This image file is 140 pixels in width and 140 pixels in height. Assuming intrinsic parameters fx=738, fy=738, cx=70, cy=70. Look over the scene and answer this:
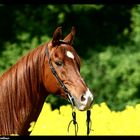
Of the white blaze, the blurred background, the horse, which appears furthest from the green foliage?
the white blaze

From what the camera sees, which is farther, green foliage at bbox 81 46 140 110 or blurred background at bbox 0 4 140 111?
blurred background at bbox 0 4 140 111

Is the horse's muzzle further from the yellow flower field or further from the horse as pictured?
the yellow flower field

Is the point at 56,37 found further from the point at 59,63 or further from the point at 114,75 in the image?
the point at 114,75

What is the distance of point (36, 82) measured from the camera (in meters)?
5.28

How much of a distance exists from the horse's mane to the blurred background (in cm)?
462

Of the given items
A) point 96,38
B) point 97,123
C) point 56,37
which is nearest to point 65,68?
point 56,37

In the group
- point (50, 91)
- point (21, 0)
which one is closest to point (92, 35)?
point (21, 0)

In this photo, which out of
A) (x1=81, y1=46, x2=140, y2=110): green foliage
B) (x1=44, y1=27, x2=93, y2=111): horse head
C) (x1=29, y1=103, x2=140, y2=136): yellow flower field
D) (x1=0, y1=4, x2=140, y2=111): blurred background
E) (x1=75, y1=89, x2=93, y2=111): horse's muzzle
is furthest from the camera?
(x1=0, y1=4, x2=140, y2=111): blurred background

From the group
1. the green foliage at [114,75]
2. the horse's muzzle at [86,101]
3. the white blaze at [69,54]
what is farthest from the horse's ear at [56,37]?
the green foliage at [114,75]

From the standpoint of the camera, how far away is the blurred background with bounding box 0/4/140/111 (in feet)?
34.0

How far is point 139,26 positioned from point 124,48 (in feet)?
1.43

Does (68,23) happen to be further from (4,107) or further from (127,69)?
(4,107)

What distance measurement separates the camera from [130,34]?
37.1ft

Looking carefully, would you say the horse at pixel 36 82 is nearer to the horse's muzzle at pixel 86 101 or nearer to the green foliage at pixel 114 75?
the horse's muzzle at pixel 86 101
